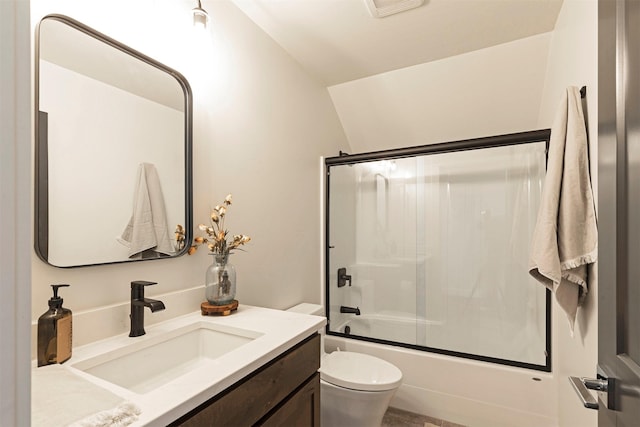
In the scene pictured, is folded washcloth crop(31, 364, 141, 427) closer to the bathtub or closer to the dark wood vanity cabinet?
the dark wood vanity cabinet

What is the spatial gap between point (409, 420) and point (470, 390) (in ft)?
1.38

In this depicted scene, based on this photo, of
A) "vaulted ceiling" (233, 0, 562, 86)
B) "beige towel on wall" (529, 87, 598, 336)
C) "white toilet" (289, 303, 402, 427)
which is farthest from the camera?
"vaulted ceiling" (233, 0, 562, 86)

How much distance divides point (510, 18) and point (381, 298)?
1981 mm

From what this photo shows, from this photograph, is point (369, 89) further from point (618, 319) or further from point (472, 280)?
point (618, 319)

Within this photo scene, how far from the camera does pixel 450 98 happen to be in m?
2.48

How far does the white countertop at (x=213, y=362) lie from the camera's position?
70 centimetres

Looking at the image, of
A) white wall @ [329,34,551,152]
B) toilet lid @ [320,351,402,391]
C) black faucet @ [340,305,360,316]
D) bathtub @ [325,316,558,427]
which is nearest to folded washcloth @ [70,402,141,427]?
toilet lid @ [320,351,402,391]

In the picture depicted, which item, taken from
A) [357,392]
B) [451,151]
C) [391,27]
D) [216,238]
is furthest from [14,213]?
[451,151]

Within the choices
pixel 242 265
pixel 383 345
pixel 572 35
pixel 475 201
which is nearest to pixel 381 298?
pixel 383 345

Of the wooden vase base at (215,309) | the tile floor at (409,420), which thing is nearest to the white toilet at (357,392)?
the tile floor at (409,420)

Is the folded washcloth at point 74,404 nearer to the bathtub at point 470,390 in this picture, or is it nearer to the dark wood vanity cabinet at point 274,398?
the dark wood vanity cabinet at point 274,398

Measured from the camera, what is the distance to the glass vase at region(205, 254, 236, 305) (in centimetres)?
137

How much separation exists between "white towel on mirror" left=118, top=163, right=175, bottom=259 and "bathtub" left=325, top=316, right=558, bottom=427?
1685 mm

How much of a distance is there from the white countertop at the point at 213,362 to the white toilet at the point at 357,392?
605mm
